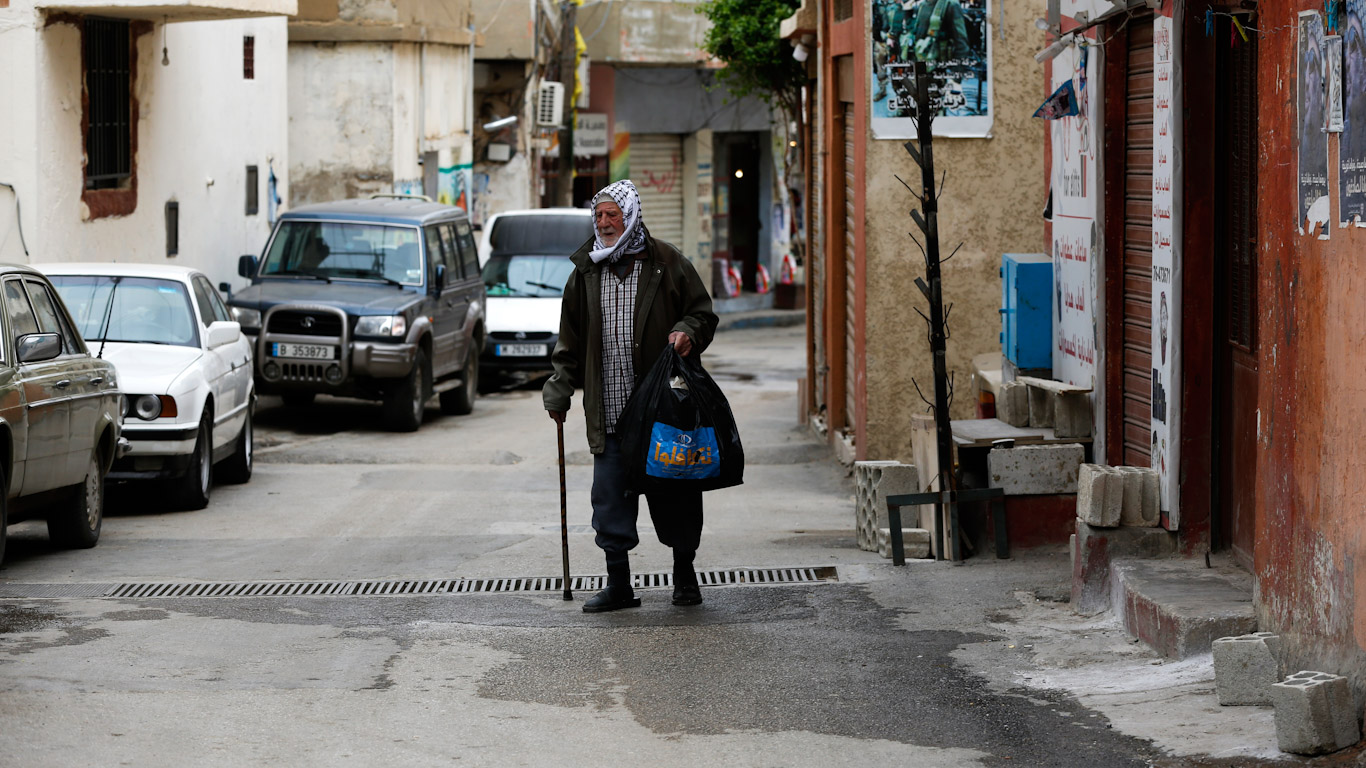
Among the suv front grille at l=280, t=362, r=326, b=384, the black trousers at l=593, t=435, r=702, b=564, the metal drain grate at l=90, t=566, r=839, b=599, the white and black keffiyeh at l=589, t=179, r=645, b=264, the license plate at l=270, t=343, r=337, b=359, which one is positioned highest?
the white and black keffiyeh at l=589, t=179, r=645, b=264

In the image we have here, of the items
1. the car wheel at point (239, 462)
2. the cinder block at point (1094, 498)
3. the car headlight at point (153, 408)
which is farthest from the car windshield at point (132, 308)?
the cinder block at point (1094, 498)

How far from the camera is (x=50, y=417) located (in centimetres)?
916

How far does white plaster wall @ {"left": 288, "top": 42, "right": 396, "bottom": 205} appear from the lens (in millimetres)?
25875

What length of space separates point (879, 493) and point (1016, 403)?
2.83 ft

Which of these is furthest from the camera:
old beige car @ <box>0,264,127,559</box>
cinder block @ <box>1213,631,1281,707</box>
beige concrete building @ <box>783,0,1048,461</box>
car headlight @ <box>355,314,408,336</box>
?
car headlight @ <box>355,314,408,336</box>

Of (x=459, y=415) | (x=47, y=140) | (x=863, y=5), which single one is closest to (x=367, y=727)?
(x=863, y=5)

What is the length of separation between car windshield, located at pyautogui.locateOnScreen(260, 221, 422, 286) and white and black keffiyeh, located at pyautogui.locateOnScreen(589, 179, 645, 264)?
33.9 feet

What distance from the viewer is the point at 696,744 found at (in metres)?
5.49

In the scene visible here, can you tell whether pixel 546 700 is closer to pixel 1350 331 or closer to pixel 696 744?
pixel 696 744

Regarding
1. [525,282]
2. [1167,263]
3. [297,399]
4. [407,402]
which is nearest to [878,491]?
[1167,263]

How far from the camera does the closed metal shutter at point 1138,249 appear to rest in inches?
306

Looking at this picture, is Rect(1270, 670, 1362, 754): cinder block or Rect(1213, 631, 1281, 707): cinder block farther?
Rect(1213, 631, 1281, 707): cinder block

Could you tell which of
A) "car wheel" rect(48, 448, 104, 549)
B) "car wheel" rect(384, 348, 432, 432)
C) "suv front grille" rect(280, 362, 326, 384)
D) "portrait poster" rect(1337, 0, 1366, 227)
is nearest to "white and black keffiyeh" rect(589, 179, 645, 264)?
"portrait poster" rect(1337, 0, 1366, 227)

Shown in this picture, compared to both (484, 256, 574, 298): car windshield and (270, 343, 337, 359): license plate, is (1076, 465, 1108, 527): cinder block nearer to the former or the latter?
(270, 343, 337, 359): license plate
